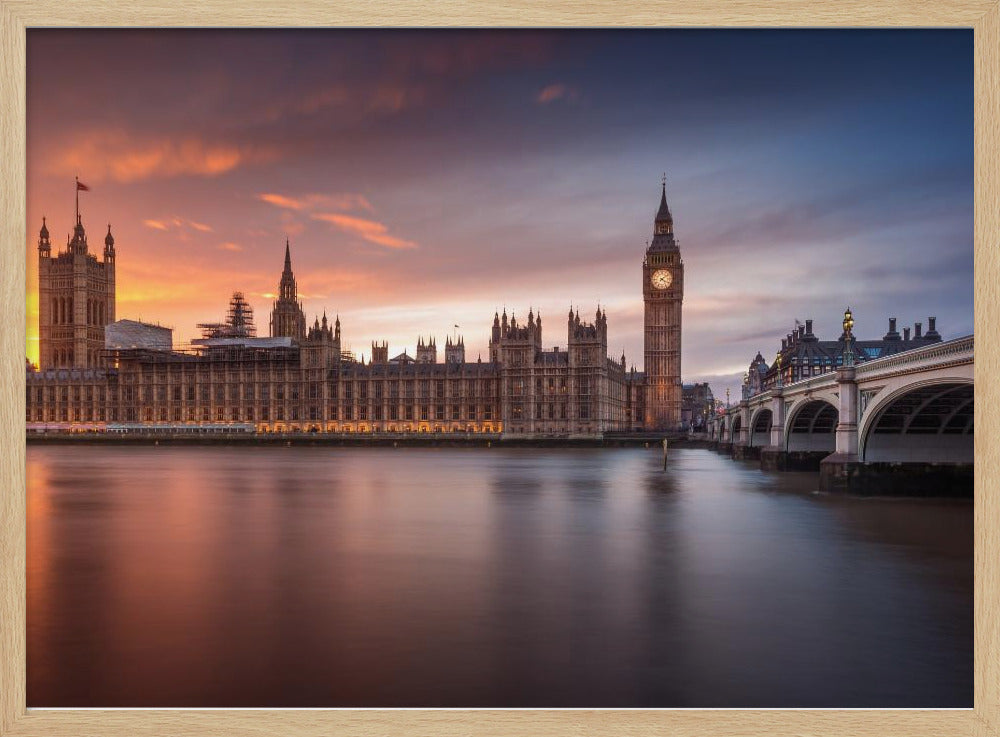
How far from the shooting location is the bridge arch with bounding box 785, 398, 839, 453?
121 ft

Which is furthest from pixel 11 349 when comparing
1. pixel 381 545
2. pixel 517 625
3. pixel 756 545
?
pixel 756 545

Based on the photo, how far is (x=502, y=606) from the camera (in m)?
10.2

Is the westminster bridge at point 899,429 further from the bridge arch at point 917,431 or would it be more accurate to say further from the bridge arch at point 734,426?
the bridge arch at point 734,426

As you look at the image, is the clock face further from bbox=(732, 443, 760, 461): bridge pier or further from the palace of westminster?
bbox=(732, 443, 760, 461): bridge pier

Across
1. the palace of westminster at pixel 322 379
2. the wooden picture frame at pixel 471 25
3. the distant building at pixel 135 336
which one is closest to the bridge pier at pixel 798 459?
the wooden picture frame at pixel 471 25

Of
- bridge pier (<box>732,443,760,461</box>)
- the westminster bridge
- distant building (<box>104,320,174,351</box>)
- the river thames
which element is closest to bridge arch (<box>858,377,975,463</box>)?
the westminster bridge

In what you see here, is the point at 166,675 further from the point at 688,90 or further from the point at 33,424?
the point at 33,424

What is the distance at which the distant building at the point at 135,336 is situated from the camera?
101m

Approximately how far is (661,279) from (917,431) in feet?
276

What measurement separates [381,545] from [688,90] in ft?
37.7

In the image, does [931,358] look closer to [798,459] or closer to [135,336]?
[798,459]

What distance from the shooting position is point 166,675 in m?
7.20

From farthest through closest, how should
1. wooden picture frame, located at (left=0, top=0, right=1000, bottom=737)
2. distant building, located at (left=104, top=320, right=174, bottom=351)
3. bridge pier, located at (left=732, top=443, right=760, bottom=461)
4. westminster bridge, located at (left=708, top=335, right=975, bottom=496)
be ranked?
distant building, located at (left=104, top=320, right=174, bottom=351), bridge pier, located at (left=732, top=443, right=760, bottom=461), westminster bridge, located at (left=708, top=335, right=975, bottom=496), wooden picture frame, located at (left=0, top=0, right=1000, bottom=737)

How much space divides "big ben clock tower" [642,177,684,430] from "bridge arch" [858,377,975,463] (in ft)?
251
